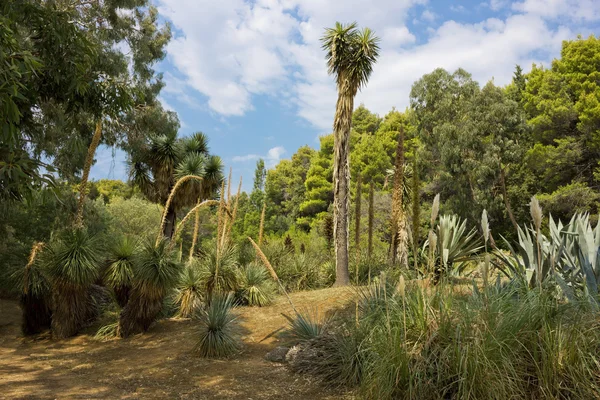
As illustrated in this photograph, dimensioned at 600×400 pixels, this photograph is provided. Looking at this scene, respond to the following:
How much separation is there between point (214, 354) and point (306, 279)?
22.5 ft

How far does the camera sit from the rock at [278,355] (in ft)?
23.6

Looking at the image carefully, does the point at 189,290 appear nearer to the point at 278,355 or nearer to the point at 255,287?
the point at 255,287

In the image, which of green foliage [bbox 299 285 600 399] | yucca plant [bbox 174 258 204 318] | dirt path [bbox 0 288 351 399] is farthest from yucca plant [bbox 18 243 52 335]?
green foliage [bbox 299 285 600 399]

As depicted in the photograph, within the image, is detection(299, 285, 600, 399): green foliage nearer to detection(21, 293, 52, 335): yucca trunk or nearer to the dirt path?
the dirt path

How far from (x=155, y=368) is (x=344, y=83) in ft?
34.3

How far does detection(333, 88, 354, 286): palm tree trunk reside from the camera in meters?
14.2

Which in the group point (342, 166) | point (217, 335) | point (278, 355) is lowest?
point (278, 355)

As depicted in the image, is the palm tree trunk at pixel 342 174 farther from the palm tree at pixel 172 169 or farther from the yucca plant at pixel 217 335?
the yucca plant at pixel 217 335

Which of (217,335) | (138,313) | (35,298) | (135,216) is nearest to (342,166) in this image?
(138,313)

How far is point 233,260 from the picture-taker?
37.2 ft

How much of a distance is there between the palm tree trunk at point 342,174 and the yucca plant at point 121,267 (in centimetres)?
622

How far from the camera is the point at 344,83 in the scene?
14.9 metres

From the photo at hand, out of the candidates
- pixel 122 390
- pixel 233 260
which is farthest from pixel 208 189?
pixel 122 390

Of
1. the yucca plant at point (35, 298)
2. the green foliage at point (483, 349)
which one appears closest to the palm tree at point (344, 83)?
the yucca plant at point (35, 298)
